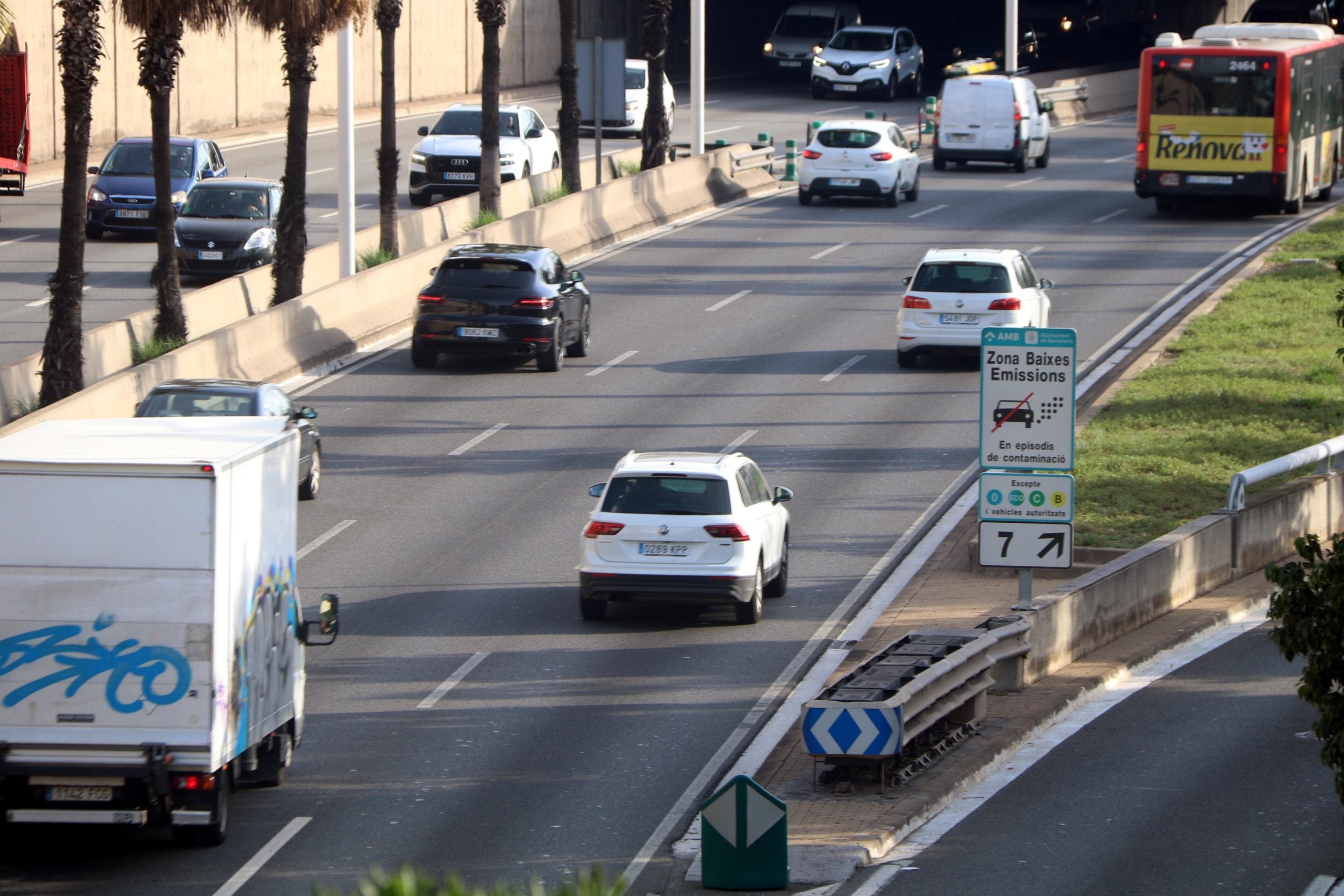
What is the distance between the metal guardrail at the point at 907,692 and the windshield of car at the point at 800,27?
59367mm

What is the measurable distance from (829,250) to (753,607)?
22.2m

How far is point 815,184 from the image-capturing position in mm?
44562

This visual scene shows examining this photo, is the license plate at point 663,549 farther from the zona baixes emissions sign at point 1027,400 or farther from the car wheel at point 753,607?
the zona baixes emissions sign at point 1027,400

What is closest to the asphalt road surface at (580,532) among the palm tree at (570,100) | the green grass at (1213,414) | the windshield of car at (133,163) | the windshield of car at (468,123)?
the green grass at (1213,414)

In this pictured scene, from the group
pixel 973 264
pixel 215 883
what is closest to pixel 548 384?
pixel 973 264

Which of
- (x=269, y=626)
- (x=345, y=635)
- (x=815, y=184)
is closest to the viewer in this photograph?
(x=269, y=626)

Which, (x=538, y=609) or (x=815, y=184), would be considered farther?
(x=815, y=184)

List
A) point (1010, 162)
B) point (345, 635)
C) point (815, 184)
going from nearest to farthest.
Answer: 1. point (345, 635)
2. point (815, 184)
3. point (1010, 162)

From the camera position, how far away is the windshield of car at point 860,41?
6738 cm

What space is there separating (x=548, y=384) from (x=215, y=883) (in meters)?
17.7

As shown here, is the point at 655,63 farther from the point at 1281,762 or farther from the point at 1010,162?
the point at 1281,762

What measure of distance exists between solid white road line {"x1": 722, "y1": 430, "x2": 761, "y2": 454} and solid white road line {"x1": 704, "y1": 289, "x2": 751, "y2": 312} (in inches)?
338

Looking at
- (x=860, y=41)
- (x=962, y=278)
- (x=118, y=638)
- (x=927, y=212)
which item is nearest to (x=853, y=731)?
(x=118, y=638)

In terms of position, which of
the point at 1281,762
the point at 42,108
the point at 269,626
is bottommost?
the point at 1281,762
